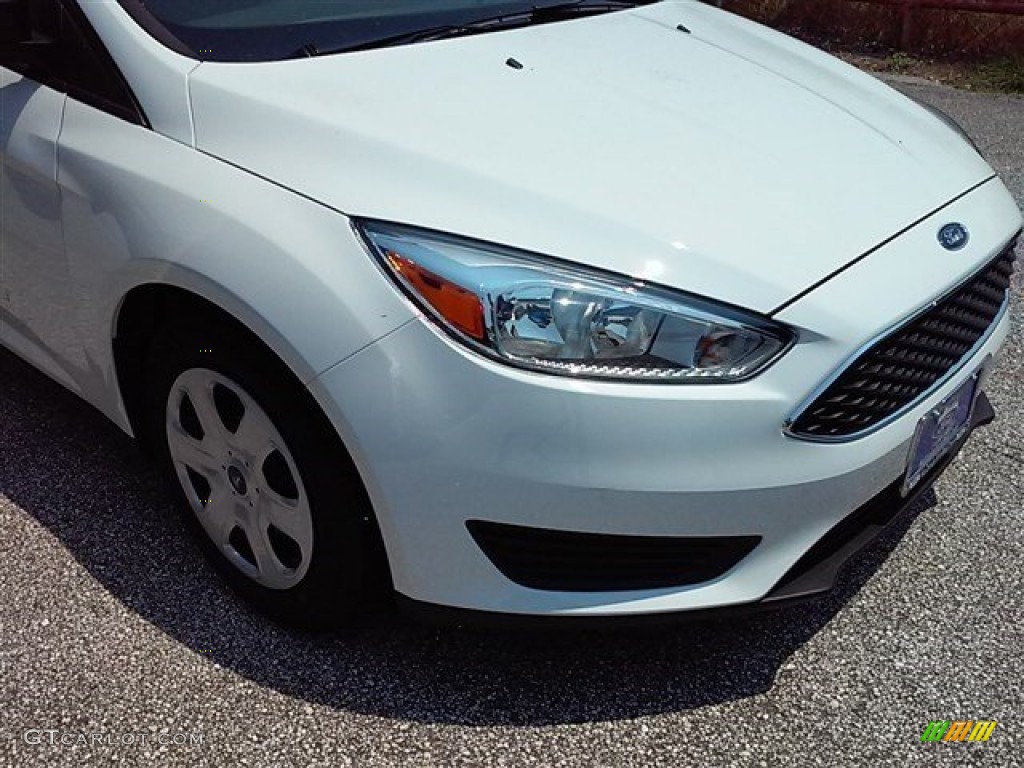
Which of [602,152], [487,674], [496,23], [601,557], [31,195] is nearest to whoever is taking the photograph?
[601,557]

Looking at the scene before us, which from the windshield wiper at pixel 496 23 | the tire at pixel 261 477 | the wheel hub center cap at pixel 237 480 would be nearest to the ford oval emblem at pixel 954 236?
the windshield wiper at pixel 496 23

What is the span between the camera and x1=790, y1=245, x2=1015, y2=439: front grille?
1839mm

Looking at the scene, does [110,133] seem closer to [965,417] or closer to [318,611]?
[318,611]

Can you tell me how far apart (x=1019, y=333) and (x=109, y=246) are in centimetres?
288

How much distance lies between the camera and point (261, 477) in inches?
83.4

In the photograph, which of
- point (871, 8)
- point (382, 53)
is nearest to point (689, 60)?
point (382, 53)

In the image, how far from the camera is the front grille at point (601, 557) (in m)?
1.86

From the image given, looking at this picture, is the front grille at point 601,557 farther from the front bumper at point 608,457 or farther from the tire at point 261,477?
the tire at point 261,477

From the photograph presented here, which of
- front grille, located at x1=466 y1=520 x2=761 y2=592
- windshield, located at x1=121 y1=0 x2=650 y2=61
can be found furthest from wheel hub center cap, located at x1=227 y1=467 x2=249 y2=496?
windshield, located at x1=121 y1=0 x2=650 y2=61

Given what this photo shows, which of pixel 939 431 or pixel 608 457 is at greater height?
pixel 608 457

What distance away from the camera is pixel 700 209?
1932mm

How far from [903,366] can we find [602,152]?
0.65 meters

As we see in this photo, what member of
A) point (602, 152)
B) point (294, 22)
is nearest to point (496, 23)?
point (294, 22)

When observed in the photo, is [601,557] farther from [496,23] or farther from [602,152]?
[496,23]
